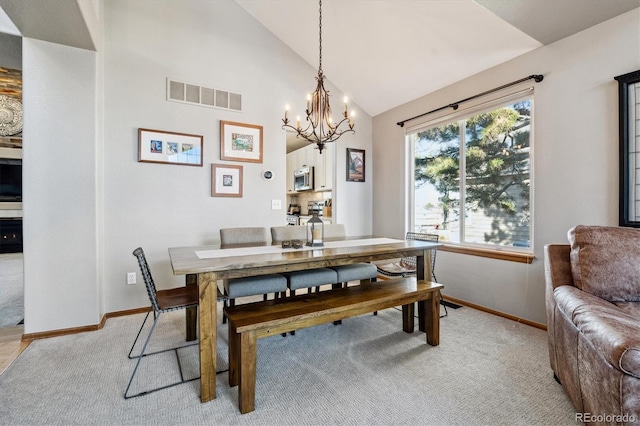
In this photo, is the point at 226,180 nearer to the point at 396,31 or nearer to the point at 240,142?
the point at 240,142

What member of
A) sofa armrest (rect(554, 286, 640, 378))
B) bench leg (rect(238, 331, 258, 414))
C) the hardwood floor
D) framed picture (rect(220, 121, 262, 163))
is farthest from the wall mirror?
the hardwood floor

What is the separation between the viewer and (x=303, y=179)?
5418mm

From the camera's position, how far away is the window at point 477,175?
2881 mm

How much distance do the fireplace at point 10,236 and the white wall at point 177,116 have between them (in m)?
4.39

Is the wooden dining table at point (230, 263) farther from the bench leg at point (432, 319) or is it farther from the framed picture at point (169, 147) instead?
the framed picture at point (169, 147)

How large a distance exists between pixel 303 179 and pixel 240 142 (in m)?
2.00

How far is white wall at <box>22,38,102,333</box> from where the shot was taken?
2.44m

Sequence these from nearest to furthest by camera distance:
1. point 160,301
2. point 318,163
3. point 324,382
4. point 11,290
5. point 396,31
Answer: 1. point 324,382
2. point 160,301
3. point 396,31
4. point 11,290
5. point 318,163

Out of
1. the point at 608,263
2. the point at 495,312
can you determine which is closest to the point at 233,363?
the point at 608,263

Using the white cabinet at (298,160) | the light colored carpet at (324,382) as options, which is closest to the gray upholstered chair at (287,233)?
the light colored carpet at (324,382)

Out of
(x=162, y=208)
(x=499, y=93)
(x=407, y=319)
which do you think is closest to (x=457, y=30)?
(x=499, y=93)

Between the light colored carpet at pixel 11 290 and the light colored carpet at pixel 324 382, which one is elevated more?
the light colored carpet at pixel 11 290

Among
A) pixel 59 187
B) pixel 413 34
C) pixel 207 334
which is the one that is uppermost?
pixel 413 34

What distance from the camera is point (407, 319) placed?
8.53 feet
